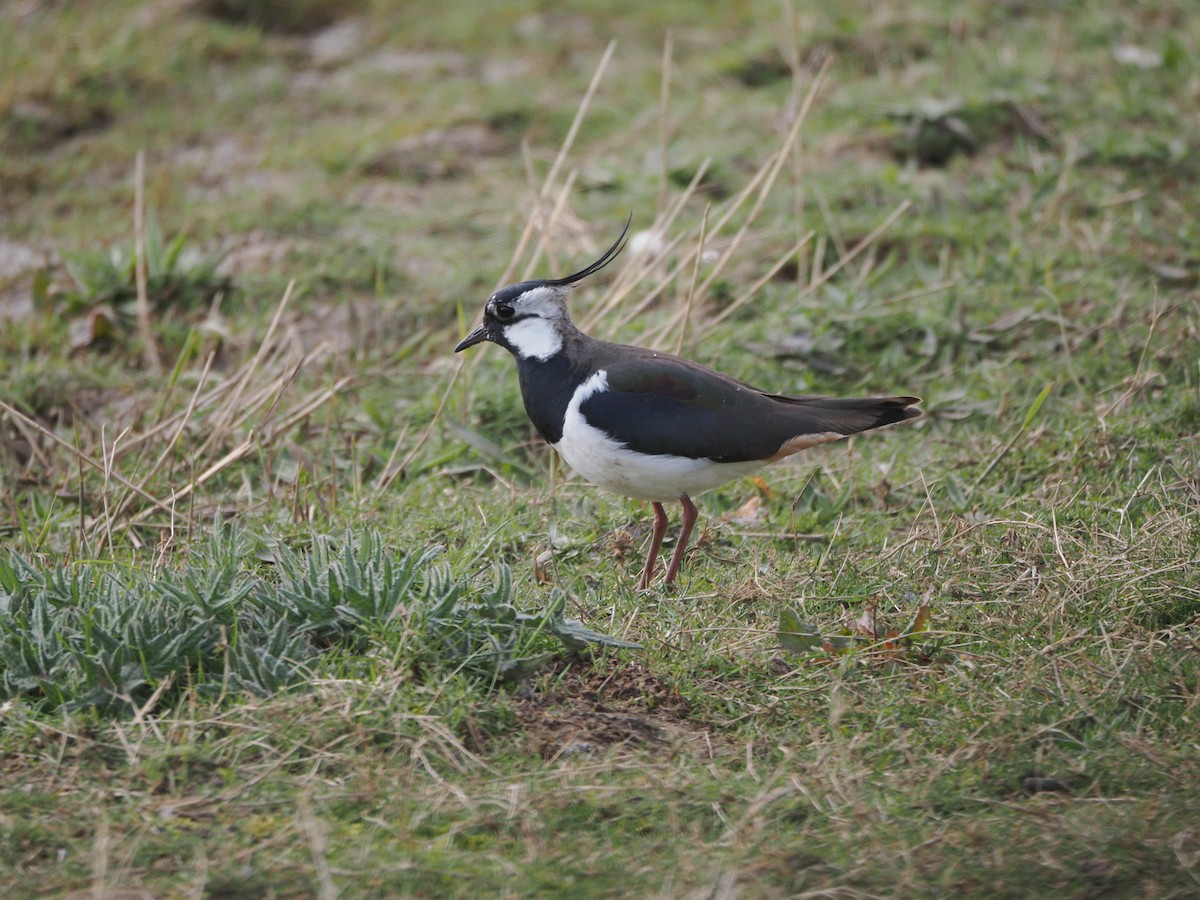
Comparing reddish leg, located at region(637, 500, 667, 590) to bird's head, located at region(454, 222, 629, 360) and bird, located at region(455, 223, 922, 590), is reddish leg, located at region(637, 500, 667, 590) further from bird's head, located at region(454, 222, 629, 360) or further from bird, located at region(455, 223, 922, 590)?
bird's head, located at region(454, 222, 629, 360)

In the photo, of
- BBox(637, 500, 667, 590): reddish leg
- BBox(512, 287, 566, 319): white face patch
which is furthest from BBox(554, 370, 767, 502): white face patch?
BBox(512, 287, 566, 319): white face patch

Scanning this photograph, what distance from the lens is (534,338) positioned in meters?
4.62

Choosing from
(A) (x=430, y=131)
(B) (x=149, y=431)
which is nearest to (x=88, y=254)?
(B) (x=149, y=431)

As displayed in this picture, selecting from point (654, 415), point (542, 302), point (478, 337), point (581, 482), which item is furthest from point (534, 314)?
point (581, 482)

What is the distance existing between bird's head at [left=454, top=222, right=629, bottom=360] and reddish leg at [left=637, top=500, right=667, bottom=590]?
648 mm

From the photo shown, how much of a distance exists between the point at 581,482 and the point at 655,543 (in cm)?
71

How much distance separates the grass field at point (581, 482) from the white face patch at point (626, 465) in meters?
0.32

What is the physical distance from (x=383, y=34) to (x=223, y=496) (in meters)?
5.62

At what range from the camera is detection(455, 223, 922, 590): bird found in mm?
4270

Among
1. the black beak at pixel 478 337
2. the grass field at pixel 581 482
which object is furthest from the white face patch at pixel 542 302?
the grass field at pixel 581 482

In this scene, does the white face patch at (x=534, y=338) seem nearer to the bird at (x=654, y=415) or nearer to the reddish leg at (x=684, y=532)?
the bird at (x=654, y=415)

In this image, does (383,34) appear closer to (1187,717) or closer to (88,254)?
(88,254)

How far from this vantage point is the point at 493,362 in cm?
589

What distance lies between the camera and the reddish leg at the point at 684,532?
437 centimetres
